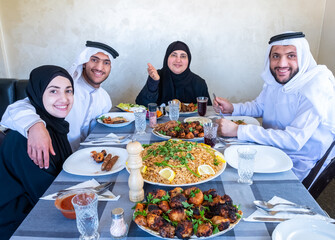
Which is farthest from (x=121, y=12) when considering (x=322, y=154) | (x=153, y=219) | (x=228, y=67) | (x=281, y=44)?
(x=153, y=219)

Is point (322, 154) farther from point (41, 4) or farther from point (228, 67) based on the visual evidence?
point (41, 4)

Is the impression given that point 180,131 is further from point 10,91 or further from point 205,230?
point 10,91

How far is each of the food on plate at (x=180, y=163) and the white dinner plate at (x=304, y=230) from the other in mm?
413

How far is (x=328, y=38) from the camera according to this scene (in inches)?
147

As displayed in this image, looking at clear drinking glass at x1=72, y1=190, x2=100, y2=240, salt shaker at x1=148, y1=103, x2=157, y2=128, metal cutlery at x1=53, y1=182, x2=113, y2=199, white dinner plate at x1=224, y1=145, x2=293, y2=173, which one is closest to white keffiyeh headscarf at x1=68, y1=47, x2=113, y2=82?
salt shaker at x1=148, y1=103, x2=157, y2=128

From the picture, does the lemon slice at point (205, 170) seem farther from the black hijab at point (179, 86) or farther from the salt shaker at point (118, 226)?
the black hijab at point (179, 86)

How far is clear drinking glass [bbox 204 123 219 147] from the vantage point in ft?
5.62

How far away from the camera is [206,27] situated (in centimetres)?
392

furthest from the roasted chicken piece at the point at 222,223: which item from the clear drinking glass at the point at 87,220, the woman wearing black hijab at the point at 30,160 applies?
the woman wearing black hijab at the point at 30,160

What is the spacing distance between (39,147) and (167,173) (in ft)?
2.42

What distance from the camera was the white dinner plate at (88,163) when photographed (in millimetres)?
1438

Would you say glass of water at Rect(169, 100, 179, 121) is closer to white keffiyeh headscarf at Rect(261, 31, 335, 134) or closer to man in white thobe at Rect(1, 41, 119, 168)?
man in white thobe at Rect(1, 41, 119, 168)

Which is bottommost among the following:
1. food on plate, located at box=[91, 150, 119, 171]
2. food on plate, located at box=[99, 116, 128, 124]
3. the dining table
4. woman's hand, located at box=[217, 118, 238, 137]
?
the dining table

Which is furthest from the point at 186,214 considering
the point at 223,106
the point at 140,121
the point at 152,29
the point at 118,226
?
the point at 152,29
